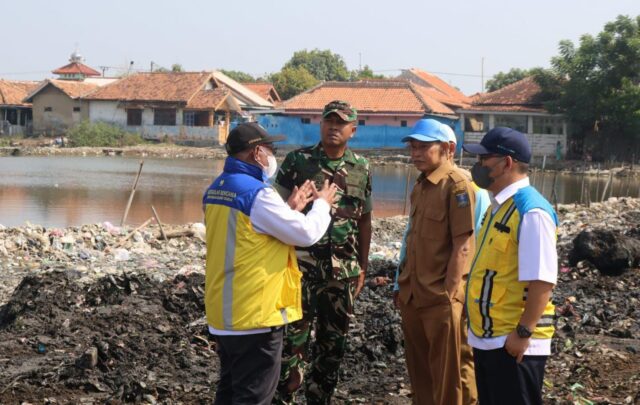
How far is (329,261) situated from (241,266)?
3.79ft

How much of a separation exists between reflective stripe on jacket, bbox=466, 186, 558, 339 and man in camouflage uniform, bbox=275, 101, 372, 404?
4.14 ft

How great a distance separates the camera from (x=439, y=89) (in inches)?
2378

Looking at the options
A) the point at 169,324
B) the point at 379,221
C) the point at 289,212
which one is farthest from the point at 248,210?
the point at 379,221

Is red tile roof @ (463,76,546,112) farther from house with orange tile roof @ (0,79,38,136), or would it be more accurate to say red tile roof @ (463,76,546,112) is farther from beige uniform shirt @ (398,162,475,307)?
beige uniform shirt @ (398,162,475,307)

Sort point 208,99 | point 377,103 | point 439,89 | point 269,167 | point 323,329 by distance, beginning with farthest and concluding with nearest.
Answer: point 439,89, point 208,99, point 377,103, point 323,329, point 269,167

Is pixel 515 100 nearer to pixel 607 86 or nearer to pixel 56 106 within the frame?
pixel 607 86

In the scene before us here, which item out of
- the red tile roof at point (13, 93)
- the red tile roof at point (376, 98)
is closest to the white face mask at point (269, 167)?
the red tile roof at point (376, 98)

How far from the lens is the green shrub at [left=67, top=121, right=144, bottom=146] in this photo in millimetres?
52125

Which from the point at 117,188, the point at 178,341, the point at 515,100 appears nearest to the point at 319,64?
the point at 515,100

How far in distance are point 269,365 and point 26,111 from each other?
5771 centimetres

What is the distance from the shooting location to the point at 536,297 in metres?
3.80

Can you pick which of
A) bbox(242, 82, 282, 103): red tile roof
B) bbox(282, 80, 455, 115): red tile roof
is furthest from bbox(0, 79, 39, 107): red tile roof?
bbox(282, 80, 455, 115): red tile roof

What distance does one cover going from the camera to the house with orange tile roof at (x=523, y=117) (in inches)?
1709

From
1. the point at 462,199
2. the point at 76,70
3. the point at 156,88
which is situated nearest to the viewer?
the point at 462,199
